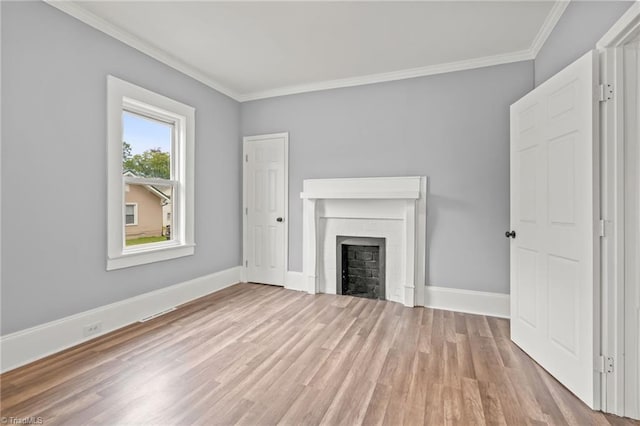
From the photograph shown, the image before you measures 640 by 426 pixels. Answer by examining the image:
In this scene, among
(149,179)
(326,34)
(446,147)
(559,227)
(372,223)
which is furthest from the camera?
(372,223)

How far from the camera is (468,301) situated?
3375mm

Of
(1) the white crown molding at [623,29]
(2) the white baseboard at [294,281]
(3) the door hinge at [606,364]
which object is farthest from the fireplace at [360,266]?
(1) the white crown molding at [623,29]

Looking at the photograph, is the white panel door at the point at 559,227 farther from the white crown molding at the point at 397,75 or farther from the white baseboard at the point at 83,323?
the white baseboard at the point at 83,323

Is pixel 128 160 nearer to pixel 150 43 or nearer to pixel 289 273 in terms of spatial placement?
pixel 150 43

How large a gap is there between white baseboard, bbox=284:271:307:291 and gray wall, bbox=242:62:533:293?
1409mm

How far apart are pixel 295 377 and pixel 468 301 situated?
2.25m

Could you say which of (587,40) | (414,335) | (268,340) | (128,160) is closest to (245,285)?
(268,340)

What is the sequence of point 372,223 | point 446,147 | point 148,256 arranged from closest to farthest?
point 148,256, point 446,147, point 372,223

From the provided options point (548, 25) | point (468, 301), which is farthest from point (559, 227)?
point (548, 25)

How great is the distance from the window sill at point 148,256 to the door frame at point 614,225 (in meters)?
3.69

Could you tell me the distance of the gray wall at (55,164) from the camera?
215cm

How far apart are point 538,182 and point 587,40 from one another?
97 centimetres

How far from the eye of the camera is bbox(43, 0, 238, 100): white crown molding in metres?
2.44

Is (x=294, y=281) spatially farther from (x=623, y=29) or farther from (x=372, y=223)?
(x=623, y=29)
